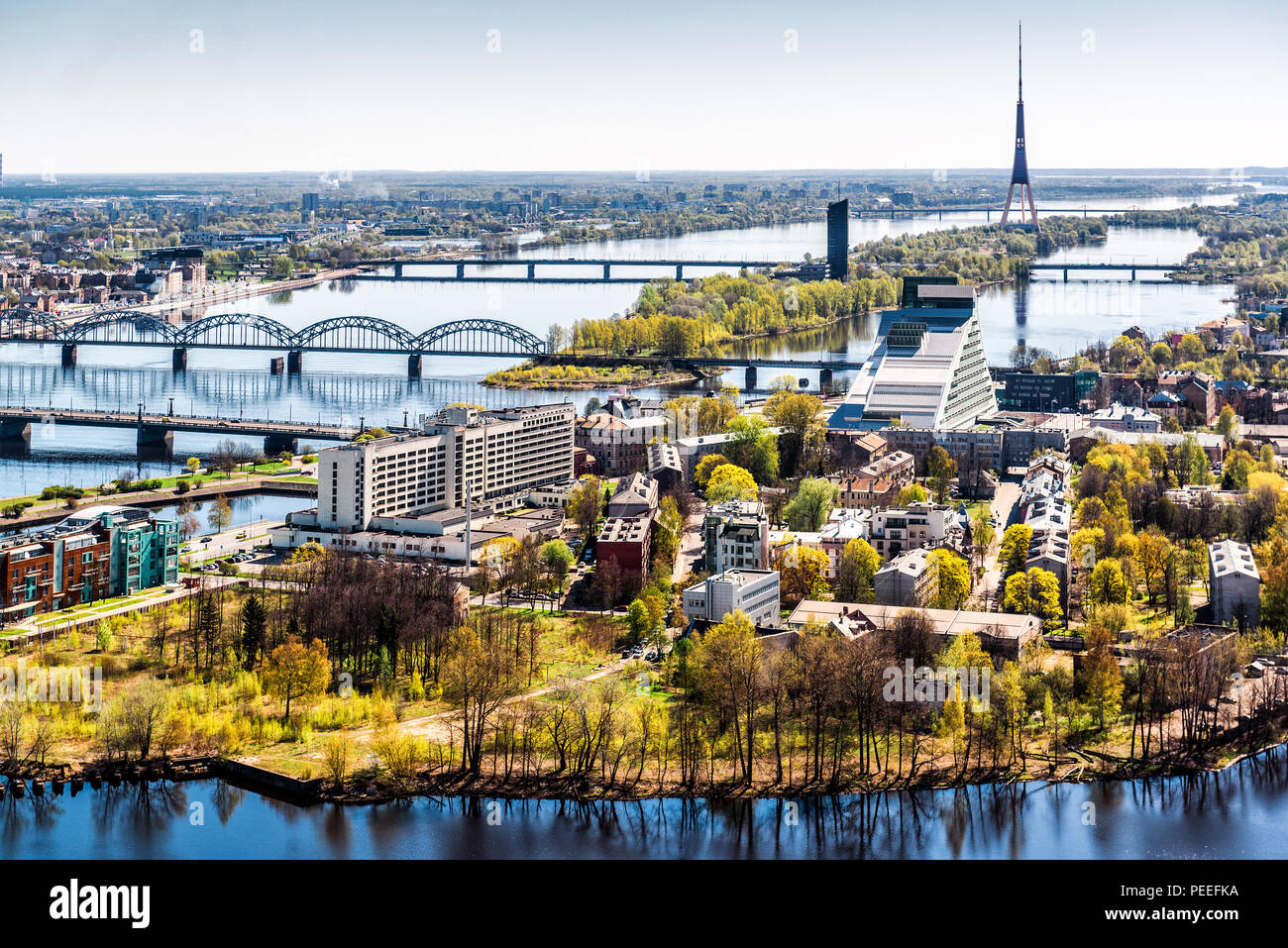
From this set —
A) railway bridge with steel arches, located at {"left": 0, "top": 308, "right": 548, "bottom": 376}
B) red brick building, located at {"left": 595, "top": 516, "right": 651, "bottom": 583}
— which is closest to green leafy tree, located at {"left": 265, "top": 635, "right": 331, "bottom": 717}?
red brick building, located at {"left": 595, "top": 516, "right": 651, "bottom": 583}

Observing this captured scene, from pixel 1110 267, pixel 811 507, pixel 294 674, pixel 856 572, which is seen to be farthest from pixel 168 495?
pixel 1110 267

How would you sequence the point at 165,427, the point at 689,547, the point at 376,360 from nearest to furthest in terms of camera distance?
the point at 689,547
the point at 165,427
the point at 376,360

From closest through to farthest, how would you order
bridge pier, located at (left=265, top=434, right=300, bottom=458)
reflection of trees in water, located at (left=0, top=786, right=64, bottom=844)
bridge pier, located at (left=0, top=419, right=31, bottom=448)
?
reflection of trees in water, located at (left=0, top=786, right=64, bottom=844) → bridge pier, located at (left=265, top=434, right=300, bottom=458) → bridge pier, located at (left=0, top=419, right=31, bottom=448)

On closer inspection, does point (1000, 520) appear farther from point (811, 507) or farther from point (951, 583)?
point (951, 583)

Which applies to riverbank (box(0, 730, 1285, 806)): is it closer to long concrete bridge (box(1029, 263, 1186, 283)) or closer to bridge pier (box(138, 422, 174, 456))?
bridge pier (box(138, 422, 174, 456))

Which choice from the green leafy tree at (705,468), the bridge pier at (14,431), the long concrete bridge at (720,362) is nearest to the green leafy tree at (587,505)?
the green leafy tree at (705,468)

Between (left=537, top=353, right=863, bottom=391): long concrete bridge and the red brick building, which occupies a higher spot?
(left=537, top=353, right=863, bottom=391): long concrete bridge

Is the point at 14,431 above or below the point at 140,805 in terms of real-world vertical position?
above

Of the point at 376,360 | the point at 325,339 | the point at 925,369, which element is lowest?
the point at 376,360
